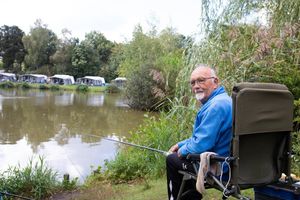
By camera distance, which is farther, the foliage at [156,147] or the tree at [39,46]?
the tree at [39,46]

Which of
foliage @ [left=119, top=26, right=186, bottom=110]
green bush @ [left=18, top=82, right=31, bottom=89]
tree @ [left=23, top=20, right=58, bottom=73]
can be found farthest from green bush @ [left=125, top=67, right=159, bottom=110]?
tree @ [left=23, top=20, right=58, bottom=73]

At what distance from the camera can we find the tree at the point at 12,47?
188ft

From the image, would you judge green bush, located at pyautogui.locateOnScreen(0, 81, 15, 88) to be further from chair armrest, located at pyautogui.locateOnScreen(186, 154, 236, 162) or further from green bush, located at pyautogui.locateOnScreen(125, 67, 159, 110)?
chair armrest, located at pyautogui.locateOnScreen(186, 154, 236, 162)

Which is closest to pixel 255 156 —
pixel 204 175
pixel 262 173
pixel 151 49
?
pixel 262 173

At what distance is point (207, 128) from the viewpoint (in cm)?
216

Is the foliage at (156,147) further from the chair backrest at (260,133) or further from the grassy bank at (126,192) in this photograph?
the chair backrest at (260,133)

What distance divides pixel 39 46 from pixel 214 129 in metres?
54.1

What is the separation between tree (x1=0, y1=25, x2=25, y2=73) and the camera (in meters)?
57.2

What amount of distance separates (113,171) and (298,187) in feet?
12.9

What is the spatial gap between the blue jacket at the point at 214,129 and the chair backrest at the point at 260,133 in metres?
0.17

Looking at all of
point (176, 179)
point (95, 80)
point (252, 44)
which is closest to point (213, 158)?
point (176, 179)

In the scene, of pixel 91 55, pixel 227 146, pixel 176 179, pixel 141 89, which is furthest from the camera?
pixel 91 55

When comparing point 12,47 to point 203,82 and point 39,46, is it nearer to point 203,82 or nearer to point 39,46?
point 39,46

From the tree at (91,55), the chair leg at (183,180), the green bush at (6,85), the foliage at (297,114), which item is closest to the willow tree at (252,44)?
the foliage at (297,114)
